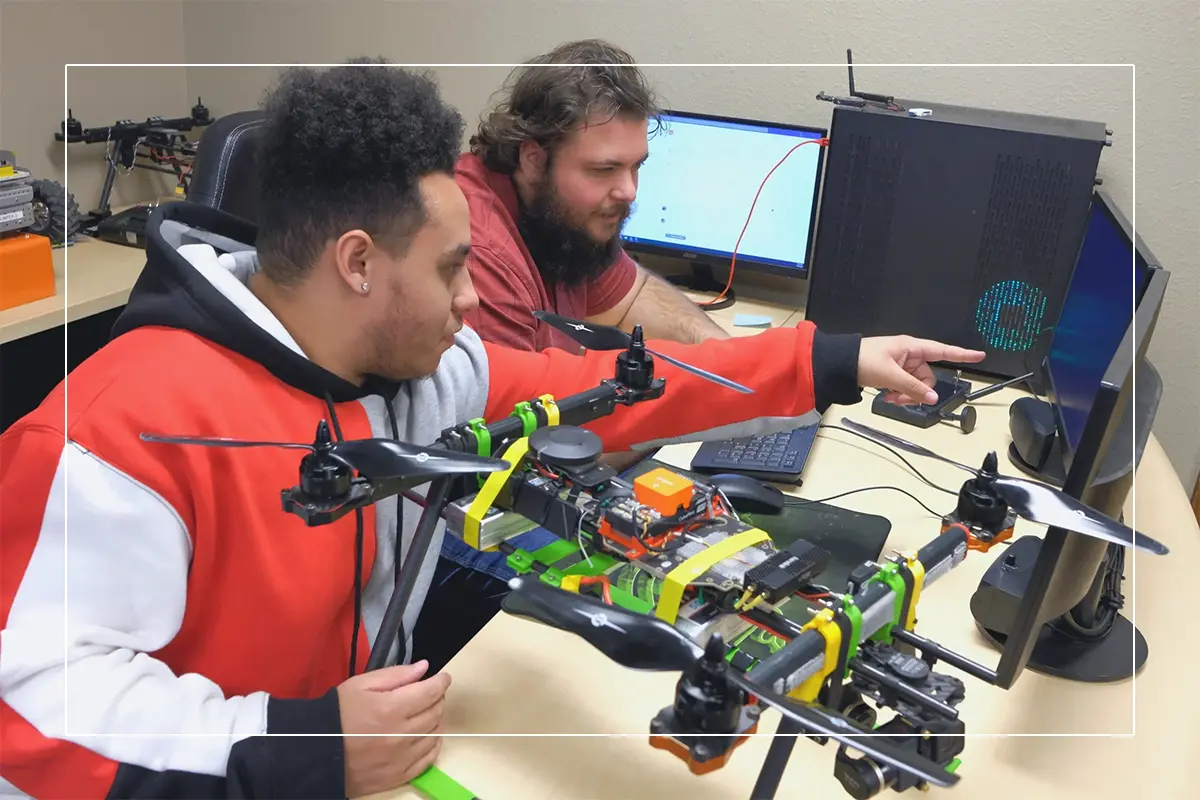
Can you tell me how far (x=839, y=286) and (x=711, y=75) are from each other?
58cm

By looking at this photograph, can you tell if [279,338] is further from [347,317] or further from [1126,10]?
[1126,10]

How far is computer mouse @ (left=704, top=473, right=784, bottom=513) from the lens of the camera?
123cm

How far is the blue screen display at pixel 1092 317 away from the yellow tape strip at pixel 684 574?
21.3 inches

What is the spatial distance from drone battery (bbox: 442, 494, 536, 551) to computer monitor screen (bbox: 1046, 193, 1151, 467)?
68cm

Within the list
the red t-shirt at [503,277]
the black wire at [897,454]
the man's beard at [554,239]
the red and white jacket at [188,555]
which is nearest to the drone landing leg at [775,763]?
the red and white jacket at [188,555]

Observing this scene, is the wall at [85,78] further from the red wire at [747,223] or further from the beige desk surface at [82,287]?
the red wire at [747,223]

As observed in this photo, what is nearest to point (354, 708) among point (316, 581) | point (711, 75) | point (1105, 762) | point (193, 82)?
point (316, 581)

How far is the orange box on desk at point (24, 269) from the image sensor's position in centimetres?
191

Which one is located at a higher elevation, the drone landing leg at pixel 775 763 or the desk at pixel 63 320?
the drone landing leg at pixel 775 763

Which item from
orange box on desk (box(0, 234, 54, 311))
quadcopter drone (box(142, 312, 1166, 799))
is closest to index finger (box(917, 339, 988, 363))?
quadcopter drone (box(142, 312, 1166, 799))

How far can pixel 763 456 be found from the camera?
4.70 ft

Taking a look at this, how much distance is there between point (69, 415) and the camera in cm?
85

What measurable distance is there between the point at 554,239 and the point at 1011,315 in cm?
84

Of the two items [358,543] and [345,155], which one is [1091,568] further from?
[345,155]
